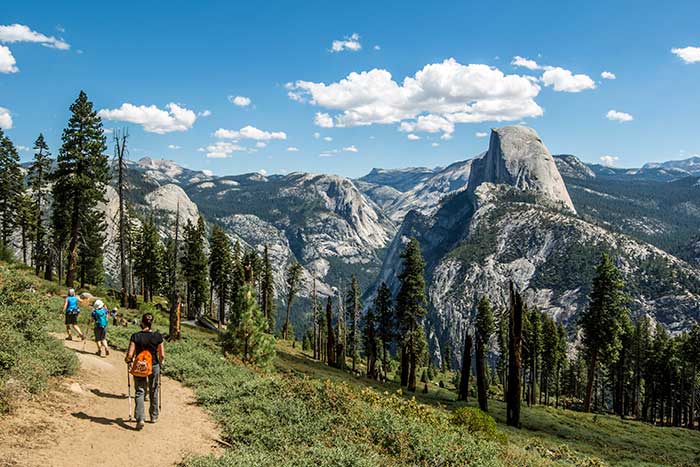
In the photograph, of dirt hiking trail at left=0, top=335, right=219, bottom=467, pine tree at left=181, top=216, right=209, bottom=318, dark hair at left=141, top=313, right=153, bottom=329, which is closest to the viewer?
dirt hiking trail at left=0, top=335, right=219, bottom=467

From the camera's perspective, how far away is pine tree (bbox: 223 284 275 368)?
25.9 m

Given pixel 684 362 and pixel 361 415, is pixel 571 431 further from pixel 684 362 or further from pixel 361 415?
pixel 684 362

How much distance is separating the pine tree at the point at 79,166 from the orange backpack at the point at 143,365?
29836 mm

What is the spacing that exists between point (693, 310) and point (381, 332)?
17952 cm

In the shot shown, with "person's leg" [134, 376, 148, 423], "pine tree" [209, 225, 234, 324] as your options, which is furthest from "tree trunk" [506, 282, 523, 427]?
"pine tree" [209, 225, 234, 324]

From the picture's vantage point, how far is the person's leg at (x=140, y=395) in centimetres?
1137

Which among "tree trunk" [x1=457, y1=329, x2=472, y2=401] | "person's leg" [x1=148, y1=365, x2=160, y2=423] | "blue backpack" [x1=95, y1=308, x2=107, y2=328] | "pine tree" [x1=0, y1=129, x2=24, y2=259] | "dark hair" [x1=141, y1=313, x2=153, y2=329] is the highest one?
"pine tree" [x1=0, y1=129, x2=24, y2=259]

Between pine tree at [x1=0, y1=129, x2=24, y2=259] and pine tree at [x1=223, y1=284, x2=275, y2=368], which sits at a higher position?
pine tree at [x1=0, y1=129, x2=24, y2=259]

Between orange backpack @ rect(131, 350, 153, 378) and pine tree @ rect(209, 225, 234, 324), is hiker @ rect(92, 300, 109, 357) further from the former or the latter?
pine tree @ rect(209, 225, 234, 324)

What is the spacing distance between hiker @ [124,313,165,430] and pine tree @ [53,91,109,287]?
1162 inches

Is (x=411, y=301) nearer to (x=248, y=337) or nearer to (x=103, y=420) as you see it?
(x=248, y=337)

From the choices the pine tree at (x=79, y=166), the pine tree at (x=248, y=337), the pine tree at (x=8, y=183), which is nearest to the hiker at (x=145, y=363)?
the pine tree at (x=248, y=337)

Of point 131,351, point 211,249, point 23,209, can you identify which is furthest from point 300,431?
point 211,249

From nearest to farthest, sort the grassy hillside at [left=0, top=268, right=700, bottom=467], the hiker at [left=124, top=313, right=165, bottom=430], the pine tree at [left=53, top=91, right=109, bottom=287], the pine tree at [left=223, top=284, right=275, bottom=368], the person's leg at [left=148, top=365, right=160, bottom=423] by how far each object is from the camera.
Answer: the grassy hillside at [left=0, top=268, right=700, bottom=467] → the hiker at [left=124, top=313, right=165, bottom=430] → the person's leg at [left=148, top=365, right=160, bottom=423] → the pine tree at [left=223, top=284, right=275, bottom=368] → the pine tree at [left=53, top=91, right=109, bottom=287]
